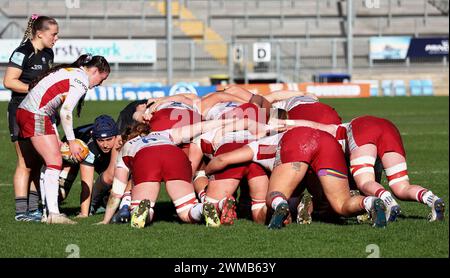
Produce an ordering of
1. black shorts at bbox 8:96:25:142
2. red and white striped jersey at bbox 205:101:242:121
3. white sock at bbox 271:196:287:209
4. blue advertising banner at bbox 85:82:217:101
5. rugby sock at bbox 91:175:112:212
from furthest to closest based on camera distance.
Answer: blue advertising banner at bbox 85:82:217:101 → red and white striped jersey at bbox 205:101:242:121 → rugby sock at bbox 91:175:112:212 → black shorts at bbox 8:96:25:142 → white sock at bbox 271:196:287:209

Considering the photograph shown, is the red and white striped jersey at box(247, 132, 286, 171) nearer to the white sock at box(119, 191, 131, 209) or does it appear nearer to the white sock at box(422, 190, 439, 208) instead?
the white sock at box(119, 191, 131, 209)

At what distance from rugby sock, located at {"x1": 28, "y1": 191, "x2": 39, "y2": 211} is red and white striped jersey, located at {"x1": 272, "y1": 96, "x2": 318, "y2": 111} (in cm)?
300

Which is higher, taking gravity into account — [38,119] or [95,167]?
[38,119]

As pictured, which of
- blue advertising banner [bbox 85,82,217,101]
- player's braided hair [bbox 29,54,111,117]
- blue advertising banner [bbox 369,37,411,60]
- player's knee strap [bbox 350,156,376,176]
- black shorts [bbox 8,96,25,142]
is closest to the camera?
player's knee strap [bbox 350,156,376,176]

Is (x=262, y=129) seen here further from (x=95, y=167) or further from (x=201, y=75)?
(x=201, y=75)

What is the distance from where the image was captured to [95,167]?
10.6 metres

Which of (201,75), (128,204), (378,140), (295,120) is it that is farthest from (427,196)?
(201,75)

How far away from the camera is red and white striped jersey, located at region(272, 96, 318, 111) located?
1089cm

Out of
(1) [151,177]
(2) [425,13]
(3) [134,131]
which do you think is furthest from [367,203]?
(2) [425,13]

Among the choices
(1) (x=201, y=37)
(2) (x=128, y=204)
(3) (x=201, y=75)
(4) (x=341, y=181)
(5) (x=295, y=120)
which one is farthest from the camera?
(1) (x=201, y=37)

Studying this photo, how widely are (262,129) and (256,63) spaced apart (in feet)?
101

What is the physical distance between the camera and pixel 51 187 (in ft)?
30.3

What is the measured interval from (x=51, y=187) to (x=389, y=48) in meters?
34.4

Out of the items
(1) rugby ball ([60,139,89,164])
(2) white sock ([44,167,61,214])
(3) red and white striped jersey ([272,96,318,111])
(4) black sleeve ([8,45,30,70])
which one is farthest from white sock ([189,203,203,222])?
(4) black sleeve ([8,45,30,70])
